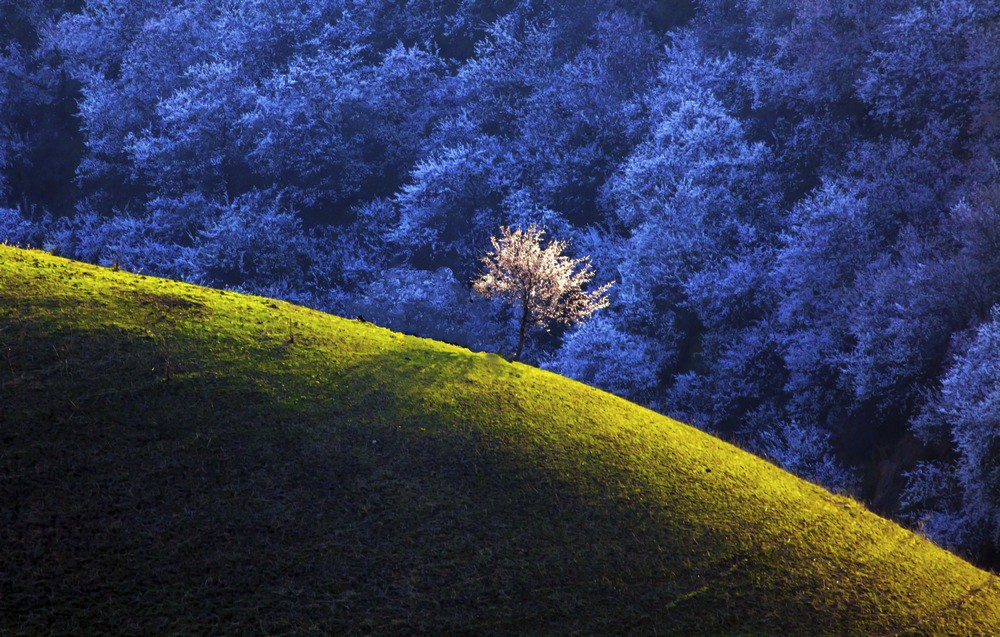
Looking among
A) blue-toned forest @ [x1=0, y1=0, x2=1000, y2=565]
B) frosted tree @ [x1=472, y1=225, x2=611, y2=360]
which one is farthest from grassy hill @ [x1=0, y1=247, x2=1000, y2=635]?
blue-toned forest @ [x1=0, y1=0, x2=1000, y2=565]

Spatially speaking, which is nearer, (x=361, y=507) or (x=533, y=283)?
(x=361, y=507)

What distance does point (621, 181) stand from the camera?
211 ft

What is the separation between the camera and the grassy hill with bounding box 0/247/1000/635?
1296 centimetres

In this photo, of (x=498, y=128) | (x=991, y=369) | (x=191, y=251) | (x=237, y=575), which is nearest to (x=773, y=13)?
(x=498, y=128)

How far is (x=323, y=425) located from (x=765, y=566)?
10404 millimetres

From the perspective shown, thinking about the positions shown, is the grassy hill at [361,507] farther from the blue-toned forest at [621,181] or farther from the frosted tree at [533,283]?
the blue-toned forest at [621,181]

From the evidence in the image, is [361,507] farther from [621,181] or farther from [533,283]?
[621,181]

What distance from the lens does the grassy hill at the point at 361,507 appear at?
42.5 feet

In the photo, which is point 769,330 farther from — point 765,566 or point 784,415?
point 765,566

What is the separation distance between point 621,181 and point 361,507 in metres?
53.0

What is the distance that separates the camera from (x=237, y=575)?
13078mm

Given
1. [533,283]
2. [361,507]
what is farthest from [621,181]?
[361,507]

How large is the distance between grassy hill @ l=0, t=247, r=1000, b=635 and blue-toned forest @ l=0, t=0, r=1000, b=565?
2146cm

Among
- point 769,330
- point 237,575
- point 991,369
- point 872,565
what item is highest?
point 769,330
